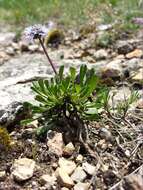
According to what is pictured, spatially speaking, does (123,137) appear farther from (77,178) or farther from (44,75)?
(44,75)

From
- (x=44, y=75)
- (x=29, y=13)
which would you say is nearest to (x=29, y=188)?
(x=44, y=75)

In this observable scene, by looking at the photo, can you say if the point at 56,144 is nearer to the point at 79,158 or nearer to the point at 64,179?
the point at 79,158

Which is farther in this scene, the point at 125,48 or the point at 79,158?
the point at 125,48

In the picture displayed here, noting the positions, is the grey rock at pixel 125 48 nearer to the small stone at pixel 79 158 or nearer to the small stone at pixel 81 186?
the small stone at pixel 79 158

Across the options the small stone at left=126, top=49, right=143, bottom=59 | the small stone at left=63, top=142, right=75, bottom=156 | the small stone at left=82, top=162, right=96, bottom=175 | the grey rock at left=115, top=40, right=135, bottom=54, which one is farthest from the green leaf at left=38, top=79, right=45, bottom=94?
the grey rock at left=115, top=40, right=135, bottom=54

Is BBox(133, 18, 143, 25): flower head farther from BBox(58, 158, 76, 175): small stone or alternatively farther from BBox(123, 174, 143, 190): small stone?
BBox(123, 174, 143, 190): small stone

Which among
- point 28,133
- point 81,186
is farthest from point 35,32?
point 81,186
